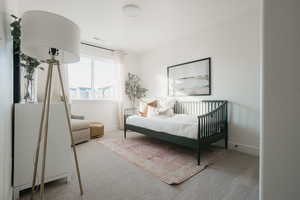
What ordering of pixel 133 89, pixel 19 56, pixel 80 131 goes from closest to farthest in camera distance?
pixel 19 56, pixel 80 131, pixel 133 89

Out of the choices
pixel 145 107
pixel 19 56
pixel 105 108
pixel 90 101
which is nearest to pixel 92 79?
pixel 90 101

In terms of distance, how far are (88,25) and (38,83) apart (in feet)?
5.27

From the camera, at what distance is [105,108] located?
3916mm

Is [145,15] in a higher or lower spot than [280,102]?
higher

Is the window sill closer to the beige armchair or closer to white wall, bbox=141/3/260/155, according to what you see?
the beige armchair

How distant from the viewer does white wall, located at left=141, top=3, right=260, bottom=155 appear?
230 centimetres

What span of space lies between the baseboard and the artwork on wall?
106 centimetres

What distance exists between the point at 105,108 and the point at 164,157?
7.80 feet

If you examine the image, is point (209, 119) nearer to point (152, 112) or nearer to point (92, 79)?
point (152, 112)

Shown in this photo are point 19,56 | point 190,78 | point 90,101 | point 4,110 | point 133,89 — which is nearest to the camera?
point 4,110

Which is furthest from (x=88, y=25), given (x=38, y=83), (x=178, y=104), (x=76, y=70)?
(x=178, y=104)

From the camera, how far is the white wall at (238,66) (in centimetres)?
230

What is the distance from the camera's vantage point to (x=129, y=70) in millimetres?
4434

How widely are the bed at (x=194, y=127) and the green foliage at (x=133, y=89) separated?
4.12ft
